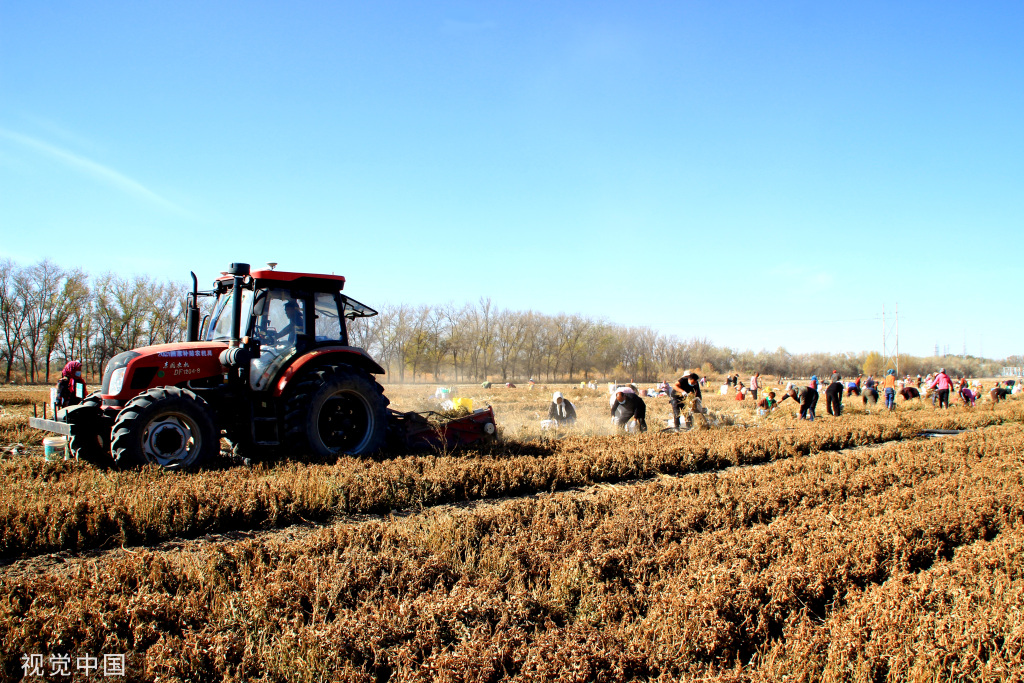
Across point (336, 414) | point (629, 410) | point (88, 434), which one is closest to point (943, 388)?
point (629, 410)

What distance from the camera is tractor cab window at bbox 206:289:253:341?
8195 mm

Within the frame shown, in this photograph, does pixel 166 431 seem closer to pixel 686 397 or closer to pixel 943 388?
pixel 686 397

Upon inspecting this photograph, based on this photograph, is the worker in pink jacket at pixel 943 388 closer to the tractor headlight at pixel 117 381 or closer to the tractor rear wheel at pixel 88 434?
the tractor headlight at pixel 117 381

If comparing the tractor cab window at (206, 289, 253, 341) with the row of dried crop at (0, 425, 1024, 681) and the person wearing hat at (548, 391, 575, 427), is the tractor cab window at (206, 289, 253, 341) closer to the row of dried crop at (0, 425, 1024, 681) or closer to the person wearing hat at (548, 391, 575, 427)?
the row of dried crop at (0, 425, 1024, 681)

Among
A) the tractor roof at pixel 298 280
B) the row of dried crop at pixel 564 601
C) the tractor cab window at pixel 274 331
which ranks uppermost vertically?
the tractor roof at pixel 298 280

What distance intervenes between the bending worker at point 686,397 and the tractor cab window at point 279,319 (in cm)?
898

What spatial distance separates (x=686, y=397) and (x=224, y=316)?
434 inches

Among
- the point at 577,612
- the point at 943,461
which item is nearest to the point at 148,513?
the point at 577,612

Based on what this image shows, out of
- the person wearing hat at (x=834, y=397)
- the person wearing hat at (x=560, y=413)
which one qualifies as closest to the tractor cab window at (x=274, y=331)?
the person wearing hat at (x=560, y=413)

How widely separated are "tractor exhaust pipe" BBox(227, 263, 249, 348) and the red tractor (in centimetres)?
1

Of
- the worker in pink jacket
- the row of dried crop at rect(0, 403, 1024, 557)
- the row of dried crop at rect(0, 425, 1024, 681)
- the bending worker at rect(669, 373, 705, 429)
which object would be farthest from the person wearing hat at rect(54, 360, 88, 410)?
the worker in pink jacket

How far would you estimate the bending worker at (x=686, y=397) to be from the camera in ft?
48.6

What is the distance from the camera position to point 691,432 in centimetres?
1335

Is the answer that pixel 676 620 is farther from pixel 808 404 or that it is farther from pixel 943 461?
pixel 808 404
